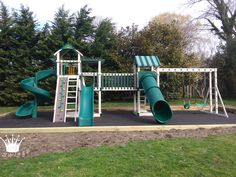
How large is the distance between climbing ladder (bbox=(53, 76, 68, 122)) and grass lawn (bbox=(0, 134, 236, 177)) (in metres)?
4.81

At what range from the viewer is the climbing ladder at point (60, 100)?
1050 cm

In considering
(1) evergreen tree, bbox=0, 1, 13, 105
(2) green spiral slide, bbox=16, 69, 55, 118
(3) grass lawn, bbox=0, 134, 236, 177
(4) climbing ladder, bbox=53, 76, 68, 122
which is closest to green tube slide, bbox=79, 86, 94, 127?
(4) climbing ladder, bbox=53, 76, 68, 122

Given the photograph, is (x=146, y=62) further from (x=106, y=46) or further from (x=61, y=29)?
(x=61, y=29)

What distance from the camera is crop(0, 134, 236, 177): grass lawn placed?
15.4ft

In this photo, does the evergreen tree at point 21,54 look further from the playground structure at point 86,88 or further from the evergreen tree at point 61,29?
the playground structure at point 86,88

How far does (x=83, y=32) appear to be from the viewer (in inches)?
761

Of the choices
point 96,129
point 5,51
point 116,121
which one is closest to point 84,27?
point 5,51

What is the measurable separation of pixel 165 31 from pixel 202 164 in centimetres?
1574

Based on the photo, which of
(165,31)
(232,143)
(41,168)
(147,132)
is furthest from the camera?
(165,31)

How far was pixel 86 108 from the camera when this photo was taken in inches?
375

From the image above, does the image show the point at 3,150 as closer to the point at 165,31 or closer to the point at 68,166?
the point at 68,166

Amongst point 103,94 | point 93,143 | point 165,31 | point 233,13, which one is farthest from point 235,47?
point 93,143

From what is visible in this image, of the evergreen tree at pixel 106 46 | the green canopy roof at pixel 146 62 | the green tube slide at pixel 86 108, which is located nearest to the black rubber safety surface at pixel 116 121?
the green tube slide at pixel 86 108

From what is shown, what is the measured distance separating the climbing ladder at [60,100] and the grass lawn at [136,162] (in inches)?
189
